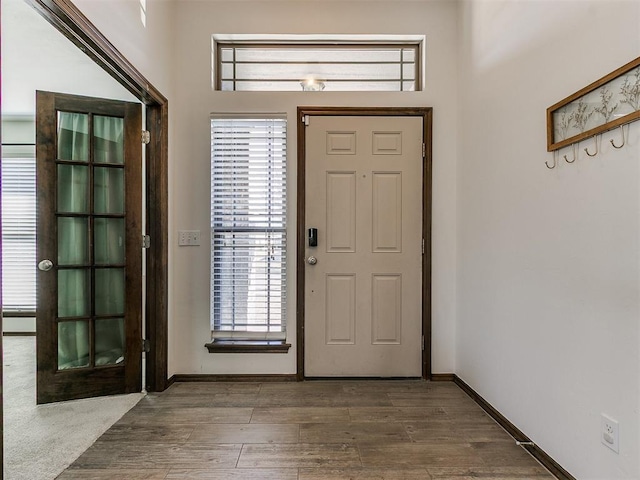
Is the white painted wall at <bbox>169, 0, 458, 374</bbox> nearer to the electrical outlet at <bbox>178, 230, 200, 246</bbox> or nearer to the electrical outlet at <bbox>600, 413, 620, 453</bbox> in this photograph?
the electrical outlet at <bbox>178, 230, 200, 246</bbox>

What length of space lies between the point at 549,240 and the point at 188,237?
238cm

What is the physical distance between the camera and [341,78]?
2.94 metres

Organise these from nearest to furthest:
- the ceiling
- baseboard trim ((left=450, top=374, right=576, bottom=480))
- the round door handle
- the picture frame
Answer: the picture frame, baseboard trim ((left=450, top=374, right=576, bottom=480)), the round door handle, the ceiling

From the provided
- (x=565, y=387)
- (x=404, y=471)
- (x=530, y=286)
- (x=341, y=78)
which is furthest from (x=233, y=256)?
(x=565, y=387)

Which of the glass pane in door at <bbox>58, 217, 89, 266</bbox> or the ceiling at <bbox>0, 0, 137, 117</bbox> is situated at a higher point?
the ceiling at <bbox>0, 0, 137, 117</bbox>

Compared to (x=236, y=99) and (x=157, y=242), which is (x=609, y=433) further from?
(x=236, y=99)

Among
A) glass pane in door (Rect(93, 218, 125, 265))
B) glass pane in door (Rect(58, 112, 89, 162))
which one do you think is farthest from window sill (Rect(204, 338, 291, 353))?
glass pane in door (Rect(58, 112, 89, 162))

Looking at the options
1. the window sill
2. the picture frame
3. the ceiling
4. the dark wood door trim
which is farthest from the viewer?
the window sill

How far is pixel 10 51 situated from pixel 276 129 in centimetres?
214

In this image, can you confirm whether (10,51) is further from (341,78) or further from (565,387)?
(565,387)

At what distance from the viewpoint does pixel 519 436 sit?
77.6 inches

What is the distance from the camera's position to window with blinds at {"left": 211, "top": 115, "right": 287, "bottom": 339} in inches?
112

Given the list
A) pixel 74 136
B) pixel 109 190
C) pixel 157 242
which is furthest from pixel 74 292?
pixel 74 136

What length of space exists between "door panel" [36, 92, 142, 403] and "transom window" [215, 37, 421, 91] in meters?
0.92
